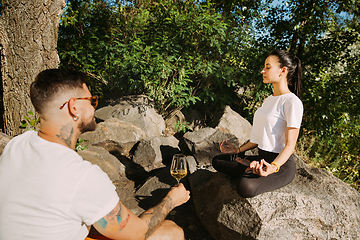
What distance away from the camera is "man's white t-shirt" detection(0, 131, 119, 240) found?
3.64ft

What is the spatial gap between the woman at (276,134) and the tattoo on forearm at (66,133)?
1.52m

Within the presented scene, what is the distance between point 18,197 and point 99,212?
40 cm

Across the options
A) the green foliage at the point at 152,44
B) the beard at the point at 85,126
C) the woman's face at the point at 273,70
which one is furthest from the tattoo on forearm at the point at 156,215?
the green foliage at the point at 152,44

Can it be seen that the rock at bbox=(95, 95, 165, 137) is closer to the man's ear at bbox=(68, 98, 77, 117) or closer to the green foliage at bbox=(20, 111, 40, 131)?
the green foliage at bbox=(20, 111, 40, 131)

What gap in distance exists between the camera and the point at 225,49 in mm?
5172

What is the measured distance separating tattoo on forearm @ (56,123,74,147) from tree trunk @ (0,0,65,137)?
89.0 inches

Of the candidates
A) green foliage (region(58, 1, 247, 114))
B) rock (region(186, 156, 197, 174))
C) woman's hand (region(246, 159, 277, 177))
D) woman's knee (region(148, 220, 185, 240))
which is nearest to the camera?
woman's knee (region(148, 220, 185, 240))

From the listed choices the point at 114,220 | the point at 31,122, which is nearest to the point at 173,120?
the point at 31,122

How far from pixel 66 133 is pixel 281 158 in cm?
186

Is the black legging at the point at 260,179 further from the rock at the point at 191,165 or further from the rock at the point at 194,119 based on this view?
the rock at the point at 194,119

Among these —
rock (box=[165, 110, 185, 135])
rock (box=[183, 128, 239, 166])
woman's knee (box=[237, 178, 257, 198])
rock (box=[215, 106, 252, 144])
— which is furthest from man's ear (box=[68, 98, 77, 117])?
rock (box=[165, 110, 185, 135])

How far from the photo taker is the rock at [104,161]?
3.54 metres

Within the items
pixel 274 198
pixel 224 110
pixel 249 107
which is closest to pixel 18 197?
pixel 274 198

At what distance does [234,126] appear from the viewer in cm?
518
